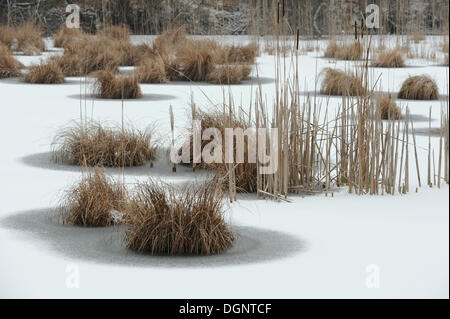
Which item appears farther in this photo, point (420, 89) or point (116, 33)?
point (116, 33)

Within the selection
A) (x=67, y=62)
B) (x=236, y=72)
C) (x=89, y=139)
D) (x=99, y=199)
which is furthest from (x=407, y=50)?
(x=99, y=199)

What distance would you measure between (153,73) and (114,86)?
115cm

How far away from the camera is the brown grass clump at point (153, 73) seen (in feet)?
24.5

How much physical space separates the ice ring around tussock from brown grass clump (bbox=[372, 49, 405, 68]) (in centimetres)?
575

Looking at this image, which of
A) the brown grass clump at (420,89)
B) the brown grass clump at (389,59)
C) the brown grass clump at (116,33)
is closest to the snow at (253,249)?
the brown grass clump at (420,89)

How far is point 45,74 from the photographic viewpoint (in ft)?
24.1

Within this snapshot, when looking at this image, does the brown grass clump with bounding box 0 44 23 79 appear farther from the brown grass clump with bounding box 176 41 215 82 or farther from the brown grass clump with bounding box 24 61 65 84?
the brown grass clump with bounding box 176 41 215 82

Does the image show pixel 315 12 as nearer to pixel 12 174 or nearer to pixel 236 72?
pixel 236 72

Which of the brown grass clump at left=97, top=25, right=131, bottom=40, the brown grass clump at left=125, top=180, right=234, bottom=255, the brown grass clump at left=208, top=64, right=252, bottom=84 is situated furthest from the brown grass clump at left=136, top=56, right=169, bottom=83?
the brown grass clump at left=125, top=180, right=234, bottom=255

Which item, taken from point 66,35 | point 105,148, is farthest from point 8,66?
point 105,148

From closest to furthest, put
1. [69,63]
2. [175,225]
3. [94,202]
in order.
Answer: [175,225] < [94,202] < [69,63]

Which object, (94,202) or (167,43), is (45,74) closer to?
(167,43)

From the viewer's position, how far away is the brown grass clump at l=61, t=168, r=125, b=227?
10.0 feet

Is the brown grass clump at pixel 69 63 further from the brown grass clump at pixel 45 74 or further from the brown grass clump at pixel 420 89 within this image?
the brown grass clump at pixel 420 89
